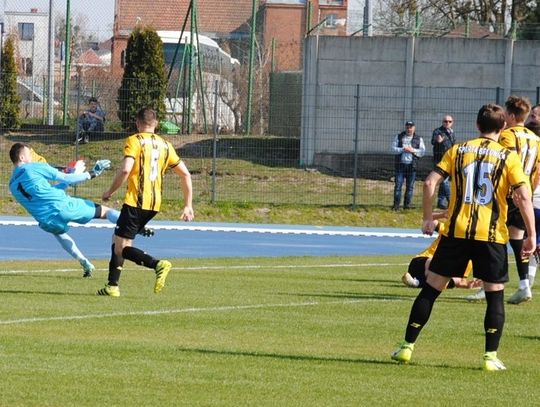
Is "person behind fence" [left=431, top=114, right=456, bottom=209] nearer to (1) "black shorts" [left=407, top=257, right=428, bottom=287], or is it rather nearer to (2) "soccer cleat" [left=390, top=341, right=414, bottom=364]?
(1) "black shorts" [left=407, top=257, right=428, bottom=287]

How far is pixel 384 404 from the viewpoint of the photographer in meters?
7.21

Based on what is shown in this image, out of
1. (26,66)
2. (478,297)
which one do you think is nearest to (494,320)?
(478,297)

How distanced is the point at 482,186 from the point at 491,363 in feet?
3.90

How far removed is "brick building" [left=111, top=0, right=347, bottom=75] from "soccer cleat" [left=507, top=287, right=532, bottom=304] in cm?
3770

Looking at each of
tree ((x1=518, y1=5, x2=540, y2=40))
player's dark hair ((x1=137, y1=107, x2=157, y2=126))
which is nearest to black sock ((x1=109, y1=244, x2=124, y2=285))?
player's dark hair ((x1=137, y1=107, x2=157, y2=126))

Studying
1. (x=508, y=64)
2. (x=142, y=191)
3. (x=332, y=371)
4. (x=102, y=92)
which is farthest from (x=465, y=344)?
(x=102, y=92)

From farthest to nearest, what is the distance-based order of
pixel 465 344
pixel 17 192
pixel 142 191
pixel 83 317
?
pixel 17 192 → pixel 142 191 → pixel 83 317 → pixel 465 344

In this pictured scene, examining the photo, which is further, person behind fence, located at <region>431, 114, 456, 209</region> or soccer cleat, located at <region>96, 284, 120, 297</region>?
person behind fence, located at <region>431, 114, 456, 209</region>

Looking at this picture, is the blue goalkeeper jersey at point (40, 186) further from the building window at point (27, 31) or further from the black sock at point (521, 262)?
the building window at point (27, 31)

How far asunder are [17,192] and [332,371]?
6937 millimetres

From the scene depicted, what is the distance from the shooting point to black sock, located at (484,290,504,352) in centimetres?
866

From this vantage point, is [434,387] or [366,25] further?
[366,25]

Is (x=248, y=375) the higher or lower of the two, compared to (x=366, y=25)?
lower

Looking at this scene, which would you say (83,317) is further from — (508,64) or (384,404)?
(508,64)
